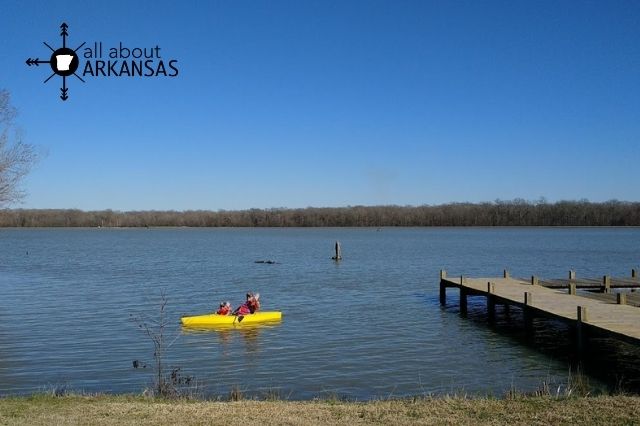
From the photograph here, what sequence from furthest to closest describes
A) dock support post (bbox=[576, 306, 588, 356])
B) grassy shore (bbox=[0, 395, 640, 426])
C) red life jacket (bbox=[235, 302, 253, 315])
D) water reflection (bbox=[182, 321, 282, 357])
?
1. red life jacket (bbox=[235, 302, 253, 315])
2. water reflection (bbox=[182, 321, 282, 357])
3. dock support post (bbox=[576, 306, 588, 356])
4. grassy shore (bbox=[0, 395, 640, 426])

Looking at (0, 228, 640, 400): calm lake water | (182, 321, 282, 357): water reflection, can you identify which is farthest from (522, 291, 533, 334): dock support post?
(182, 321, 282, 357): water reflection

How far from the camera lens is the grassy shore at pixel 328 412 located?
1009 cm

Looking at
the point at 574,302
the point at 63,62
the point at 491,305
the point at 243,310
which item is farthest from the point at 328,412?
the point at 491,305

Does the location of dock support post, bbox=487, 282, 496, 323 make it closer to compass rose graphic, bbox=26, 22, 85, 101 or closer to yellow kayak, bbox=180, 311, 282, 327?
yellow kayak, bbox=180, 311, 282, 327

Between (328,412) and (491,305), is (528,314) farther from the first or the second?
(328,412)

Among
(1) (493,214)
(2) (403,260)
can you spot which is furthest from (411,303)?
(1) (493,214)

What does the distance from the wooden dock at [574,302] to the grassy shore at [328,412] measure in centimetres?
543

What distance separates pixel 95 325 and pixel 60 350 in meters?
4.83

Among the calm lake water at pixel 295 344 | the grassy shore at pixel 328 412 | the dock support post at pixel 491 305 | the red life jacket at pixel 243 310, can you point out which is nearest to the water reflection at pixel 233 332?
the calm lake water at pixel 295 344

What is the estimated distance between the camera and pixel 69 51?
1333 cm

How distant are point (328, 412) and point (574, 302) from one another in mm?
15465

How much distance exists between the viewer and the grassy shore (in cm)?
1009

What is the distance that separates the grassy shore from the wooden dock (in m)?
5.43

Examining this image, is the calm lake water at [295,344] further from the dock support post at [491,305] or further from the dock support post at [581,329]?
the dock support post at [581,329]
